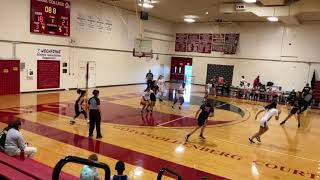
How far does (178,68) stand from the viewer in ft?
105

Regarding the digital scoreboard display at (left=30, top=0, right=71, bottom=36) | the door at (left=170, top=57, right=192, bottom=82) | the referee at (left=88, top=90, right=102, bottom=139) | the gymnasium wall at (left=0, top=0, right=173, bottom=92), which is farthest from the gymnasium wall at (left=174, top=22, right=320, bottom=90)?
the referee at (left=88, top=90, right=102, bottom=139)

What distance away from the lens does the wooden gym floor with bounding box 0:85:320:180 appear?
7.42 m

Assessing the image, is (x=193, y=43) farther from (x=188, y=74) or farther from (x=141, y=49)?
(x=141, y=49)

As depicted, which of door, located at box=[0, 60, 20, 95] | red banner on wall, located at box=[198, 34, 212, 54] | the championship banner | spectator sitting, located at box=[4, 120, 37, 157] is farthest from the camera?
red banner on wall, located at box=[198, 34, 212, 54]

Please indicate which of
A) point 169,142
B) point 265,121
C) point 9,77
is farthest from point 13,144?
point 9,77

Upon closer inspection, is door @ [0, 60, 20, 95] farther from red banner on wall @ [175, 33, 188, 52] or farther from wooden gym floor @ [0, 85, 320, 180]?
red banner on wall @ [175, 33, 188, 52]

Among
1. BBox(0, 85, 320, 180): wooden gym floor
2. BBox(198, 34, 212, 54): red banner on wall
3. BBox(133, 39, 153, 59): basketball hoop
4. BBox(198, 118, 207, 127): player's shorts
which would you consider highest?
BBox(198, 34, 212, 54): red banner on wall

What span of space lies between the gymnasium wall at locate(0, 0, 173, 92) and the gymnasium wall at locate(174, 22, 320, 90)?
5602 mm

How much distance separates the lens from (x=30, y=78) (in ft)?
59.0

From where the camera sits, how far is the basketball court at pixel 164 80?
25.6 ft

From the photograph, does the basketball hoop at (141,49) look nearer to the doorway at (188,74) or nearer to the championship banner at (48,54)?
the championship banner at (48,54)

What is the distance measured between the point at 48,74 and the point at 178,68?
16044 mm

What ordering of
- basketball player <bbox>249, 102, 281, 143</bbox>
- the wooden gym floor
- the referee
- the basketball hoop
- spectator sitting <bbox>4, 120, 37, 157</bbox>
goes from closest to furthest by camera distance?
spectator sitting <bbox>4, 120, 37, 157</bbox> < the wooden gym floor < the referee < basketball player <bbox>249, 102, 281, 143</bbox> < the basketball hoop

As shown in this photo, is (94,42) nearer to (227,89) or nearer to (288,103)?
(227,89)
